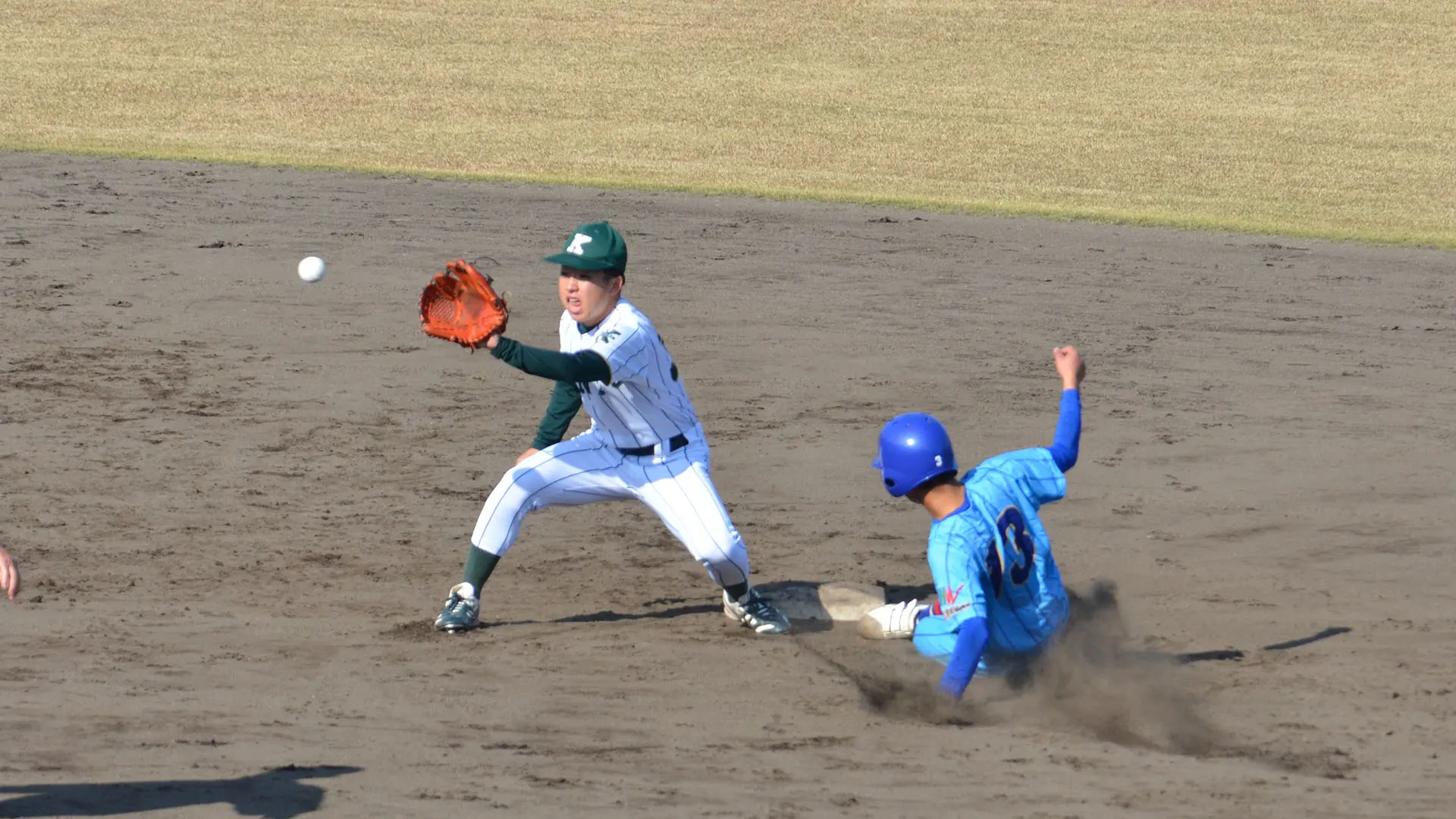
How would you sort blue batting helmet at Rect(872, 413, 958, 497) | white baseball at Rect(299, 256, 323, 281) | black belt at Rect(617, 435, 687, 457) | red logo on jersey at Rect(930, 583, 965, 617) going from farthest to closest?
white baseball at Rect(299, 256, 323, 281) → black belt at Rect(617, 435, 687, 457) → blue batting helmet at Rect(872, 413, 958, 497) → red logo on jersey at Rect(930, 583, 965, 617)

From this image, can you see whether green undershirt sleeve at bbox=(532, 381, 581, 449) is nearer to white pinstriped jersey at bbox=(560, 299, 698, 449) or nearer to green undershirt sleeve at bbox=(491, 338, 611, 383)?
white pinstriped jersey at bbox=(560, 299, 698, 449)

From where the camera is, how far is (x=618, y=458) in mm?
6195

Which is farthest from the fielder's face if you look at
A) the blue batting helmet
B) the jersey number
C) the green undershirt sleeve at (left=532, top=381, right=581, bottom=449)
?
the jersey number

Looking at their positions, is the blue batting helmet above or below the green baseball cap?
below

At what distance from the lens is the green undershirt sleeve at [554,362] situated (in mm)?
5469

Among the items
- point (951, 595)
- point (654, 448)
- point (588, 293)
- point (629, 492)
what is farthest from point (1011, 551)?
point (588, 293)

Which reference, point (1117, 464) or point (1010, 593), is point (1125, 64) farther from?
Result: point (1010, 593)

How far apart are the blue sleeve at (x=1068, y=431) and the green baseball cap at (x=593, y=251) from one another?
153cm

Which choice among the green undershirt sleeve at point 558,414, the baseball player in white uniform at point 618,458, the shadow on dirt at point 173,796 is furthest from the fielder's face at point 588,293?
the shadow on dirt at point 173,796

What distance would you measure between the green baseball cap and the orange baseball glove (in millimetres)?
298

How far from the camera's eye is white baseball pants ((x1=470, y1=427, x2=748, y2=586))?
6.05 m

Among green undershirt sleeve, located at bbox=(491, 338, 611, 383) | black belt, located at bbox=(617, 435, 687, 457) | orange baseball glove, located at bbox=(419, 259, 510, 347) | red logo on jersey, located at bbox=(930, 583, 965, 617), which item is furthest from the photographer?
black belt, located at bbox=(617, 435, 687, 457)

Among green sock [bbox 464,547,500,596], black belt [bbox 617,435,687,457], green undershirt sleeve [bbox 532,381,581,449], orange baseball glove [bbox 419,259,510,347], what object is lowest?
green sock [bbox 464,547,500,596]

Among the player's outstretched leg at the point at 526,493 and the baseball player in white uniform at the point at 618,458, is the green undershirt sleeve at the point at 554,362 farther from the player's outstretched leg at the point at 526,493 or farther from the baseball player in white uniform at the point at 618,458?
the player's outstretched leg at the point at 526,493
